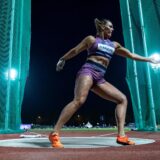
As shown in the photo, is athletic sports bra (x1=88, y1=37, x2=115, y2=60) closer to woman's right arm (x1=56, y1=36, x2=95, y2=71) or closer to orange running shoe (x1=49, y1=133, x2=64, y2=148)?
woman's right arm (x1=56, y1=36, x2=95, y2=71)

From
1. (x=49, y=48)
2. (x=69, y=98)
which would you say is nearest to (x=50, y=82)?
(x=69, y=98)

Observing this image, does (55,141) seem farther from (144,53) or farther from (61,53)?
(61,53)

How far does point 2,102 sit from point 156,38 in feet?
17.1

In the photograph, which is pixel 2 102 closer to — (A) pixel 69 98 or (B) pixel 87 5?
(B) pixel 87 5

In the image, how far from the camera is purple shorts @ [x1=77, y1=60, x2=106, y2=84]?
3689 mm

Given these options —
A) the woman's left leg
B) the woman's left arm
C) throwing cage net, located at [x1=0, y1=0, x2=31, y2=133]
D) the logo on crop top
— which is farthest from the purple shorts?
throwing cage net, located at [x1=0, y1=0, x2=31, y2=133]

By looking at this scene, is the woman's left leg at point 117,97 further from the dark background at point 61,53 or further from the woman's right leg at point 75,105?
the dark background at point 61,53

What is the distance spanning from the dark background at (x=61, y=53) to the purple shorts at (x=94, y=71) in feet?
93.5

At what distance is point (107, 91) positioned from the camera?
3812mm

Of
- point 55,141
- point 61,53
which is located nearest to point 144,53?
point 55,141

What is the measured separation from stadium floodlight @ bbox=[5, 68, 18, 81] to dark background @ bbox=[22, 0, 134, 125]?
2248 centimetres

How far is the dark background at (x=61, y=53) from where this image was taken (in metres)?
32.9

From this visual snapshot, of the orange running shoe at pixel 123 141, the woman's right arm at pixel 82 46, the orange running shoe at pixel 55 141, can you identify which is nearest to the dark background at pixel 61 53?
the woman's right arm at pixel 82 46

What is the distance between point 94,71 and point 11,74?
672 cm
